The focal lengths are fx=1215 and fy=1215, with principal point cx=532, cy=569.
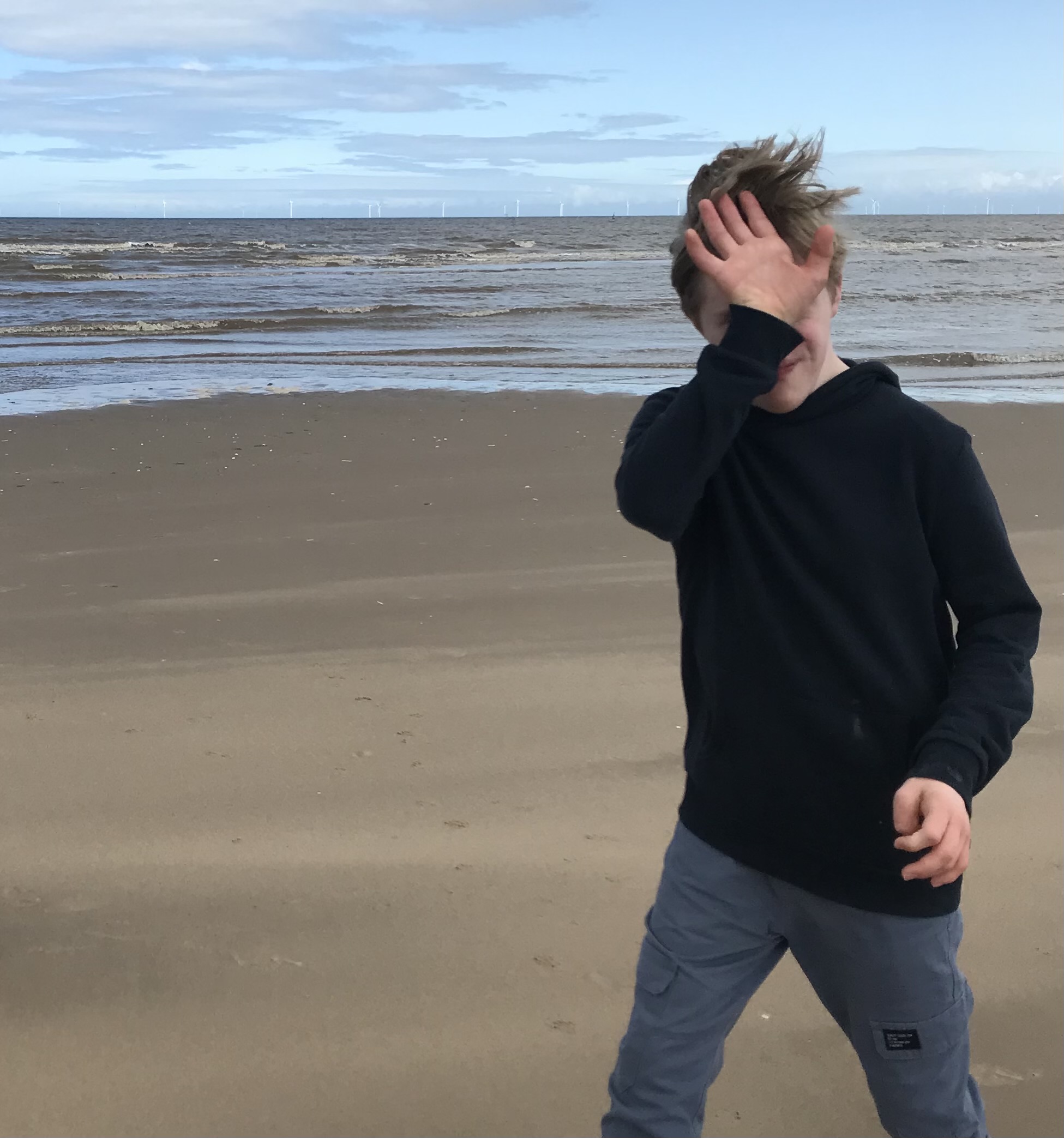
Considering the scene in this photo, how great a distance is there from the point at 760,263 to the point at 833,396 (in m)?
0.22

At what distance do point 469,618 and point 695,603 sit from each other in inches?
117

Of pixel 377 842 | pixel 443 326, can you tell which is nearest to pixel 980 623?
pixel 377 842

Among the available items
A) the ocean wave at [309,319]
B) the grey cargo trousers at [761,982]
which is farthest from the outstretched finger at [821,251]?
the ocean wave at [309,319]

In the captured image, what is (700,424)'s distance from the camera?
1.49 meters

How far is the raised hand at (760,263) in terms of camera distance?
1.48 meters

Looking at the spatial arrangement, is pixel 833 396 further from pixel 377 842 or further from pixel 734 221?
pixel 377 842

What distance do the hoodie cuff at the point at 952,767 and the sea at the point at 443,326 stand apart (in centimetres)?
70

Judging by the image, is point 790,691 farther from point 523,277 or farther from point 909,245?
point 909,245

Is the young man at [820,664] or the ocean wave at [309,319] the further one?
the ocean wave at [309,319]

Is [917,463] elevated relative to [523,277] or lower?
lower

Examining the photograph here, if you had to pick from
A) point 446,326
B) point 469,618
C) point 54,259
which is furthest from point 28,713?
point 54,259

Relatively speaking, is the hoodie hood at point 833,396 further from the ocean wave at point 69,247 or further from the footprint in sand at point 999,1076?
the ocean wave at point 69,247

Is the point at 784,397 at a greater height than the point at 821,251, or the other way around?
the point at 821,251

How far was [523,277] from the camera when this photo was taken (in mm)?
30000
